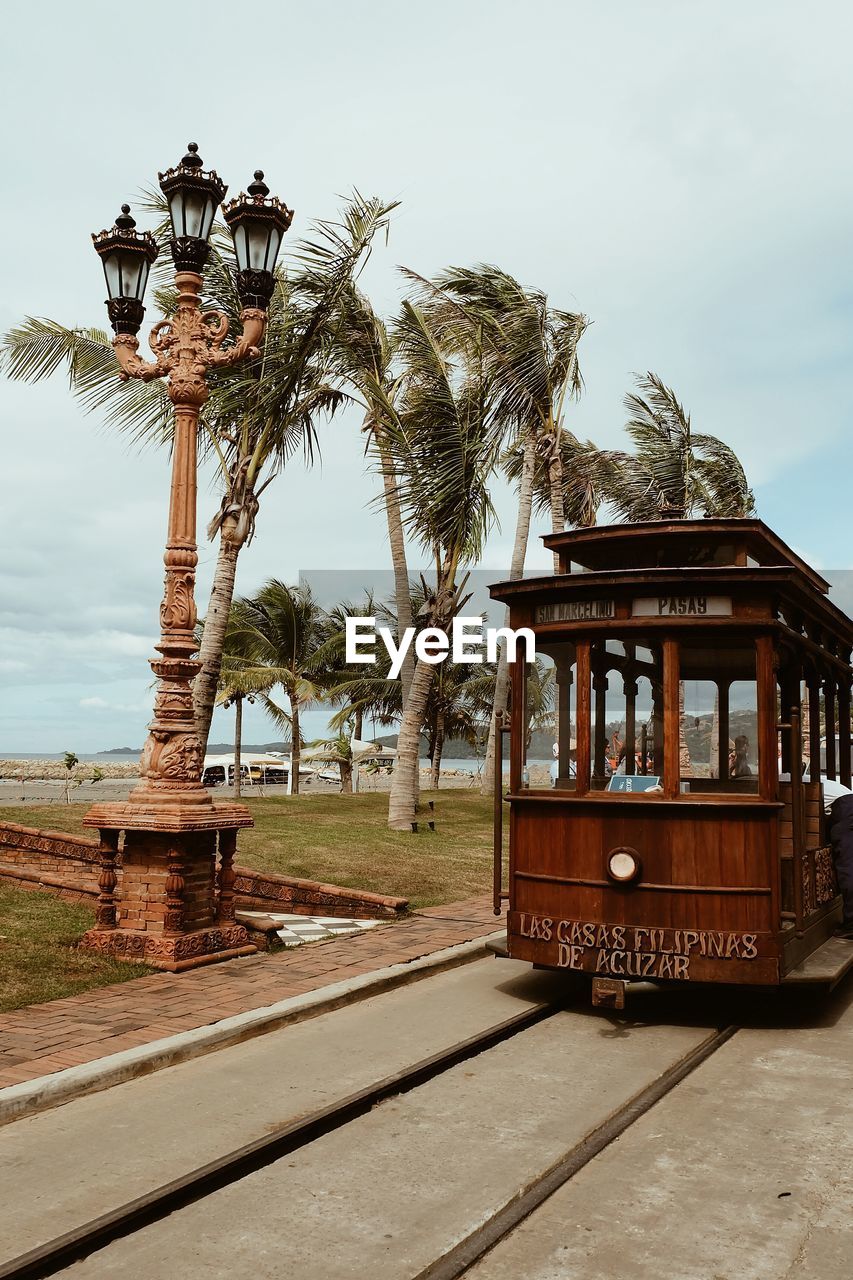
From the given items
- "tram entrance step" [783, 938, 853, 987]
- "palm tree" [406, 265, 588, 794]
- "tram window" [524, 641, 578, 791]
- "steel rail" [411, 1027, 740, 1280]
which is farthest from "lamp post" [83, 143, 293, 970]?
"palm tree" [406, 265, 588, 794]

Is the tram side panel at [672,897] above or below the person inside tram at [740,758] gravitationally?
below

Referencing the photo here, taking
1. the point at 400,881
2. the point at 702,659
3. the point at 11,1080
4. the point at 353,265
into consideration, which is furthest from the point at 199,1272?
the point at 353,265

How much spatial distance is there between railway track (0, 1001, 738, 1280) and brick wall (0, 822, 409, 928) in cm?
484

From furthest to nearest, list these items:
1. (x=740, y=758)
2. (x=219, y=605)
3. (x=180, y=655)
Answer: (x=219, y=605), (x=180, y=655), (x=740, y=758)

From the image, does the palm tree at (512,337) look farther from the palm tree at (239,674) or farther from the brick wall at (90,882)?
the palm tree at (239,674)

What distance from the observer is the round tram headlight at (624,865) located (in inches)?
285

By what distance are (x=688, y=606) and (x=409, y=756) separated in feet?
40.6

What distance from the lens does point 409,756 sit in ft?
63.9

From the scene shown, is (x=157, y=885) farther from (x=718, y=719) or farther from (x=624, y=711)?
(x=718, y=719)

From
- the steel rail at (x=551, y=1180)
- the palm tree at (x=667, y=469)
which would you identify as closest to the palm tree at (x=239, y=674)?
the palm tree at (x=667, y=469)

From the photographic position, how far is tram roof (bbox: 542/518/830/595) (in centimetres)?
797

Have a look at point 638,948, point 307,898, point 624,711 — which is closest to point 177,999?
point 638,948

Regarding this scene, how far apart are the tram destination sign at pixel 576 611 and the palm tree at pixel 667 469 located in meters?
15.7

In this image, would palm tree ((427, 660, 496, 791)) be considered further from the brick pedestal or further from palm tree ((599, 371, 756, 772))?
the brick pedestal
